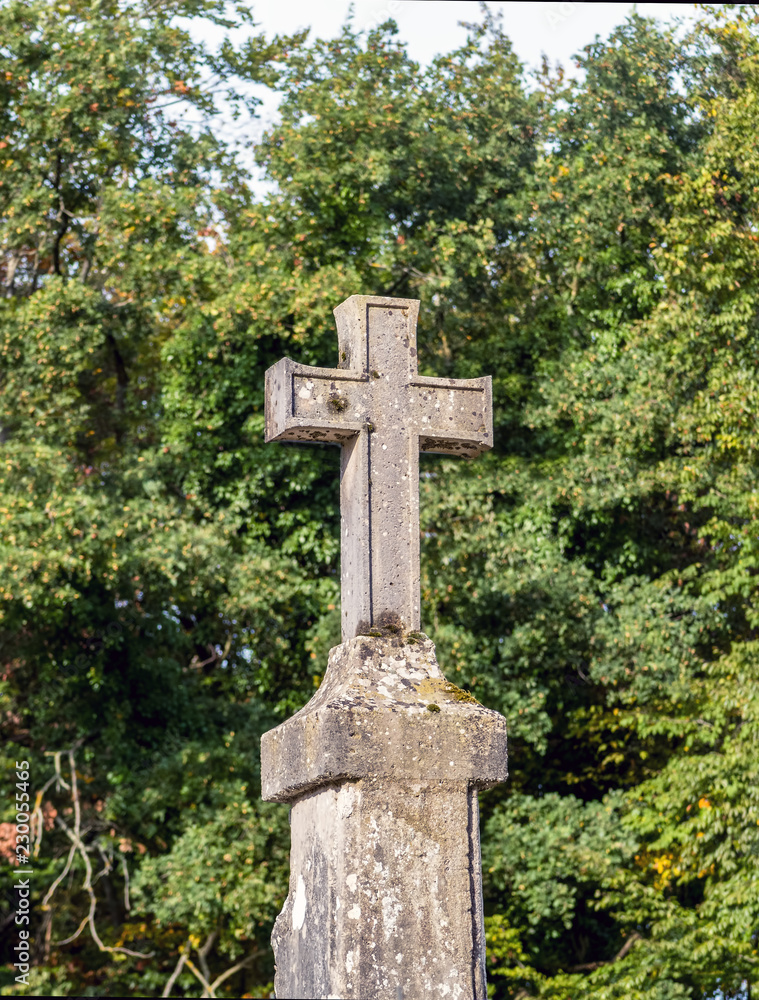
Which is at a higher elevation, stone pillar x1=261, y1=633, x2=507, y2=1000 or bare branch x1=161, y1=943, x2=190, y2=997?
stone pillar x1=261, y1=633, x2=507, y2=1000

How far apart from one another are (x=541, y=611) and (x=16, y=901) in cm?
753

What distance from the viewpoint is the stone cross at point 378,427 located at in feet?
15.4

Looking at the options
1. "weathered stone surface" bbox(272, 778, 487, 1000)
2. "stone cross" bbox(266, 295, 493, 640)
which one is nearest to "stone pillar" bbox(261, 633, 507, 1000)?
"weathered stone surface" bbox(272, 778, 487, 1000)

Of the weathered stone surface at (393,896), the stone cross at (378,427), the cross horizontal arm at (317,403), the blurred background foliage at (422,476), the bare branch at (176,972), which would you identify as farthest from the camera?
the bare branch at (176,972)

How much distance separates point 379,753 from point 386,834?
264 mm

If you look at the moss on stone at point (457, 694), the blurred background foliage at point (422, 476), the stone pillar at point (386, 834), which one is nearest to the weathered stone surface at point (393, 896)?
the stone pillar at point (386, 834)

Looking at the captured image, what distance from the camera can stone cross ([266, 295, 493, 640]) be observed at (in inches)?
185

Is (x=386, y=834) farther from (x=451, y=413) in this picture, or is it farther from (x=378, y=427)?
(x=451, y=413)

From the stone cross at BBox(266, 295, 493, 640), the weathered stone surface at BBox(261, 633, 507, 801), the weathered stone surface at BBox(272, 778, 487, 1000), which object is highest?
the stone cross at BBox(266, 295, 493, 640)

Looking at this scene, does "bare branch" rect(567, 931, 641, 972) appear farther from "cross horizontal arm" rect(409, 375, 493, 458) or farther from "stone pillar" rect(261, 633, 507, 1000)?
"stone pillar" rect(261, 633, 507, 1000)

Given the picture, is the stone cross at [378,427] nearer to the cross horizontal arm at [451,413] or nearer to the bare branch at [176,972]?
the cross horizontal arm at [451,413]

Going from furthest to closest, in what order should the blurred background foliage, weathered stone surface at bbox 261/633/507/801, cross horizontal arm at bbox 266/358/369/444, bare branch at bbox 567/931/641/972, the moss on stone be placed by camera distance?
bare branch at bbox 567/931/641/972
the blurred background foliage
cross horizontal arm at bbox 266/358/369/444
the moss on stone
weathered stone surface at bbox 261/633/507/801

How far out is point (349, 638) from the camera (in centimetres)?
467

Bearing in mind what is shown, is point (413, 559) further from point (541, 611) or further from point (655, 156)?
point (655, 156)
